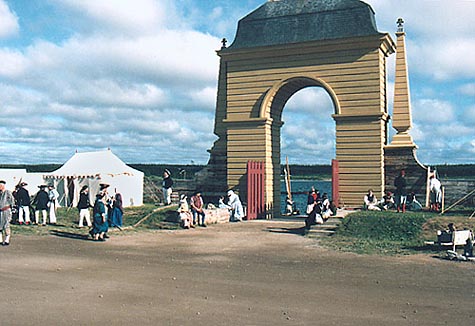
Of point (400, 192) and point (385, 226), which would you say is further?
point (400, 192)

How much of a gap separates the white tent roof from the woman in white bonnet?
8.56 metres

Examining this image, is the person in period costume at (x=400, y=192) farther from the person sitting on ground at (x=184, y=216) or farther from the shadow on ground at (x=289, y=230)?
the person sitting on ground at (x=184, y=216)

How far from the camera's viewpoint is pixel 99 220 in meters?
16.0

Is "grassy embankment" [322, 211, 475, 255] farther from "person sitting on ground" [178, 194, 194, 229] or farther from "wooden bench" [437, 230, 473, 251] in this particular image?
"person sitting on ground" [178, 194, 194, 229]

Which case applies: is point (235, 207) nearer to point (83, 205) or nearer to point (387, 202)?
point (387, 202)

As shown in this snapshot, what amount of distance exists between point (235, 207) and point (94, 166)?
32.7 feet

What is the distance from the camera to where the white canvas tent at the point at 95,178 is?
26719mm

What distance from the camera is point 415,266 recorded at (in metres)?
11.8

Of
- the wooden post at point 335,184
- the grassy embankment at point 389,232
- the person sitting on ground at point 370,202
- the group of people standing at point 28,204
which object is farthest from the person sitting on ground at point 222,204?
the group of people standing at point 28,204

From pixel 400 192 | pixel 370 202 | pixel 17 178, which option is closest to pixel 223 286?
pixel 370 202

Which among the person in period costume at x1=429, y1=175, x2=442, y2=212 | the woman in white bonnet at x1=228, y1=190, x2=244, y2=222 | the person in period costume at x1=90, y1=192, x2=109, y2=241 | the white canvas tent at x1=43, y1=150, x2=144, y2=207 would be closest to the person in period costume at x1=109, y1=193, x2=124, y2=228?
the person in period costume at x1=90, y1=192, x2=109, y2=241

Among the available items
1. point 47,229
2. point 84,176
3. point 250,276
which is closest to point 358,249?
point 250,276

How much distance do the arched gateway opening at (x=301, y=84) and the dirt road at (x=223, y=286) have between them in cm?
792

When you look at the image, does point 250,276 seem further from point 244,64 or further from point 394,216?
point 244,64
